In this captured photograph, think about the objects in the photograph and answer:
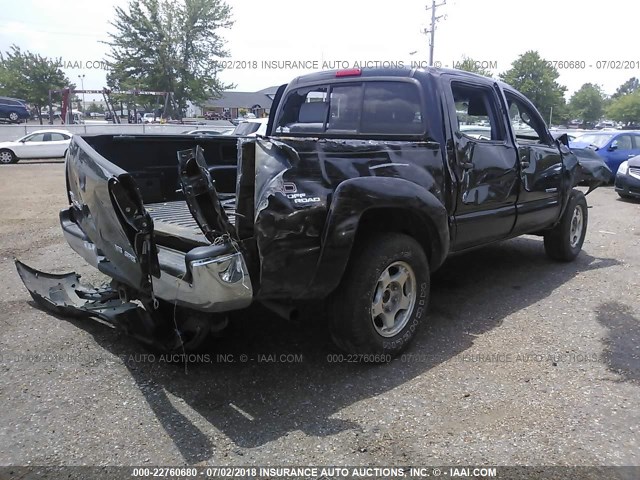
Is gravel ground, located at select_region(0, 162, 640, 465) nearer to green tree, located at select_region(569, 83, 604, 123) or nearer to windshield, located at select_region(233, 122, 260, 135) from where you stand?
windshield, located at select_region(233, 122, 260, 135)

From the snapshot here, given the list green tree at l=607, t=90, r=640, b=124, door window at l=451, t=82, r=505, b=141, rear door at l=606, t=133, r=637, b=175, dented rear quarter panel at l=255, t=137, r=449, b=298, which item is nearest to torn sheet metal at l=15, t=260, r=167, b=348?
dented rear quarter panel at l=255, t=137, r=449, b=298

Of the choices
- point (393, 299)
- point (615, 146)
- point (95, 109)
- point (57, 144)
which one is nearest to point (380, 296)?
point (393, 299)

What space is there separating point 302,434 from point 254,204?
1.28 m

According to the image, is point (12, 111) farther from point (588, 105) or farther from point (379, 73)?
point (588, 105)

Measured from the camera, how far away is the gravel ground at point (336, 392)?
2646 millimetres

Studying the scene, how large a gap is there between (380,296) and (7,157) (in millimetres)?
20402

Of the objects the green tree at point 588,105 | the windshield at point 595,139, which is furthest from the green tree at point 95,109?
the windshield at point 595,139

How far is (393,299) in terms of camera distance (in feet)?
11.9

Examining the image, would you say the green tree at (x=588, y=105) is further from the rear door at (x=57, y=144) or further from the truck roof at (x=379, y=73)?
the truck roof at (x=379, y=73)

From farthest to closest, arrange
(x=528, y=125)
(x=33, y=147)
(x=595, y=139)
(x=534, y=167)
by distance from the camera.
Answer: (x=33, y=147) → (x=595, y=139) → (x=528, y=125) → (x=534, y=167)

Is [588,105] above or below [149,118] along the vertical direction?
above

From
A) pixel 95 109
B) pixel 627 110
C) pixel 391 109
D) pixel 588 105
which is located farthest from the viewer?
pixel 588 105

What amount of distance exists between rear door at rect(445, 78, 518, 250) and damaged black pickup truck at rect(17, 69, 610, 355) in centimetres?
2

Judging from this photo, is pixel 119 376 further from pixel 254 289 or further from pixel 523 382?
pixel 523 382
